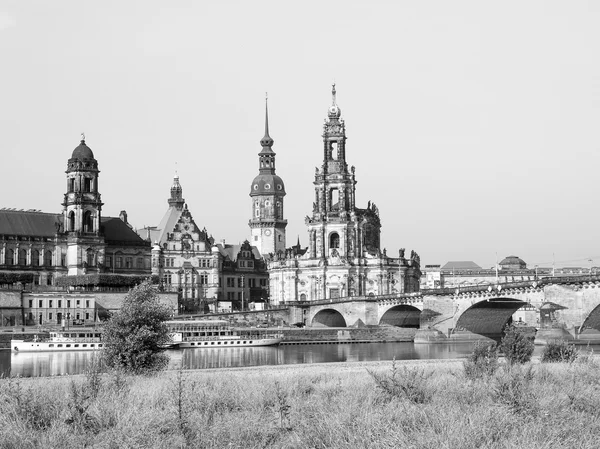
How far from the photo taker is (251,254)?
146 meters

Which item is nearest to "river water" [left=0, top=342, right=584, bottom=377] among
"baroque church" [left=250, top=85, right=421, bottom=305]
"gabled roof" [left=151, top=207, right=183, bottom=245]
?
"baroque church" [left=250, top=85, right=421, bottom=305]

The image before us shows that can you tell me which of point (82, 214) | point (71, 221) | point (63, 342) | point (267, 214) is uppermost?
point (267, 214)

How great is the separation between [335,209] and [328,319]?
53.3 ft

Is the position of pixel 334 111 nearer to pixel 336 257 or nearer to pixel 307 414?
pixel 336 257

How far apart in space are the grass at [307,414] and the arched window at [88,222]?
8876 cm

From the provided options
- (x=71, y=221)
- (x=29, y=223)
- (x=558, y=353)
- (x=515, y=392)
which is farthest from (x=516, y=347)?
(x=29, y=223)

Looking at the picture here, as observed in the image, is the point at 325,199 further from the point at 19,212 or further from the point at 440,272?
the point at 440,272

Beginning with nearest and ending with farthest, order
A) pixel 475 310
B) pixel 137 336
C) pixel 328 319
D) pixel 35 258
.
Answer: pixel 137 336 → pixel 475 310 → pixel 35 258 → pixel 328 319

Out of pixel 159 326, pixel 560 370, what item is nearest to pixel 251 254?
pixel 159 326

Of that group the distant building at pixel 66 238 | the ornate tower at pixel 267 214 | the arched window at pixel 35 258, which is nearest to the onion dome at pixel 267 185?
the ornate tower at pixel 267 214

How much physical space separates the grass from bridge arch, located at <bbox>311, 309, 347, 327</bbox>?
289 ft

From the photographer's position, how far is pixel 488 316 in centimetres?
10131

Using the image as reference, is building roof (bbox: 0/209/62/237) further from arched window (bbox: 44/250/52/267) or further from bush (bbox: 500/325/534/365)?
bush (bbox: 500/325/534/365)

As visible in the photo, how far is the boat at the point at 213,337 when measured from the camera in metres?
91.1
